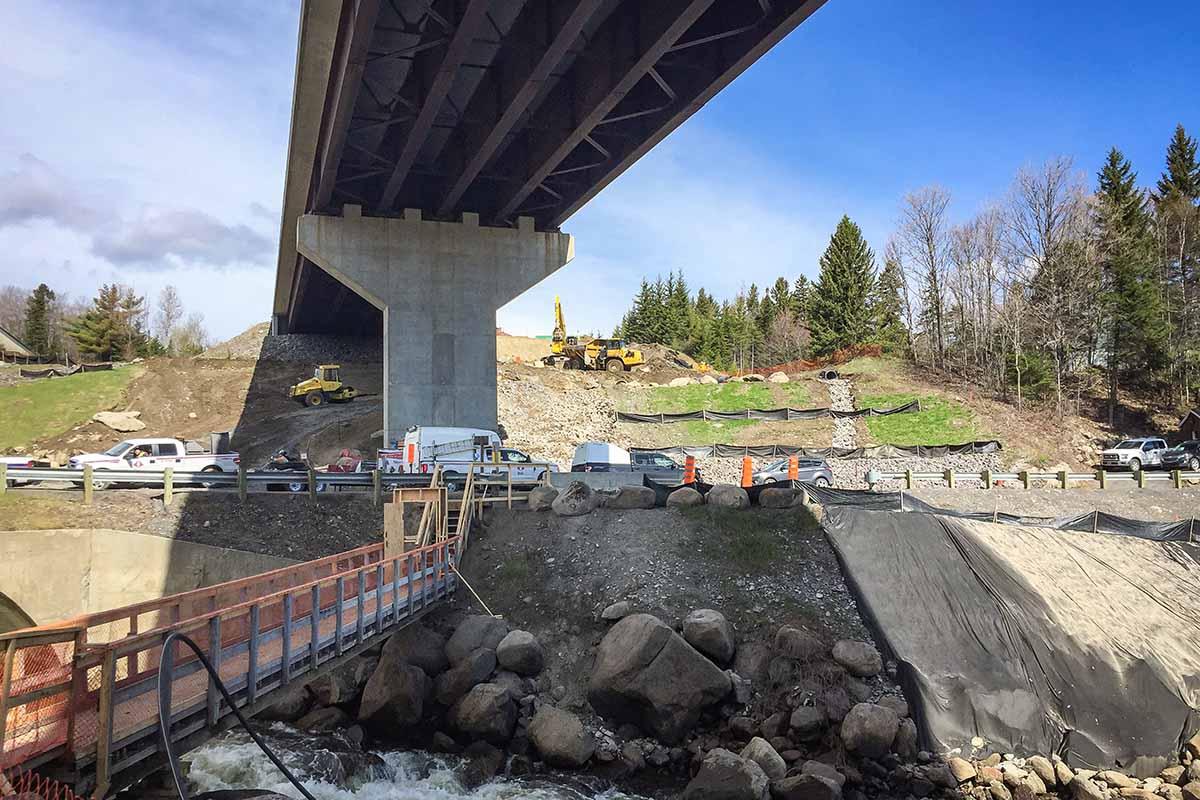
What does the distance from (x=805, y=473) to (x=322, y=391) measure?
30.8 m

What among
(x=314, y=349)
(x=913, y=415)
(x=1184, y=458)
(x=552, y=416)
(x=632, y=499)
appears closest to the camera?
(x=632, y=499)

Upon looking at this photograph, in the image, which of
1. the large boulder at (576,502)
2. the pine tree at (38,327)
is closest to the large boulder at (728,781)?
the large boulder at (576,502)

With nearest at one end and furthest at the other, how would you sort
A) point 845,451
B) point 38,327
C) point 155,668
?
point 155,668 < point 845,451 < point 38,327

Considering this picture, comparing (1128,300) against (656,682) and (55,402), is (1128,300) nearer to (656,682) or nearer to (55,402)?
(656,682)

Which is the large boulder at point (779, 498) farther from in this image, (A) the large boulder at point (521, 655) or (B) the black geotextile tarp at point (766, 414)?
(B) the black geotextile tarp at point (766, 414)

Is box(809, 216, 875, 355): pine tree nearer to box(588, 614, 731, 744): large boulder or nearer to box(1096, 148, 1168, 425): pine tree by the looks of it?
box(1096, 148, 1168, 425): pine tree

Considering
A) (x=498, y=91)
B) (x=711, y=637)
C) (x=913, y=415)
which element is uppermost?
(x=498, y=91)

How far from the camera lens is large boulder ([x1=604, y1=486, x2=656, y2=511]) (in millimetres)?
19969

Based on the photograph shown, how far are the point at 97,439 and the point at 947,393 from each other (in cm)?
4511

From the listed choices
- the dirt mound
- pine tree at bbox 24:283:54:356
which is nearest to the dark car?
the dirt mound

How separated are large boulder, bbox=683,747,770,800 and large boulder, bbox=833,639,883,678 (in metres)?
3.47

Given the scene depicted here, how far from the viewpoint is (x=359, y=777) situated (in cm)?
1238

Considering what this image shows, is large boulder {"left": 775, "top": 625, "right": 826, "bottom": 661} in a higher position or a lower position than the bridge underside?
lower

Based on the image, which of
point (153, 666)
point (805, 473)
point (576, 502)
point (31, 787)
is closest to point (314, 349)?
point (805, 473)
